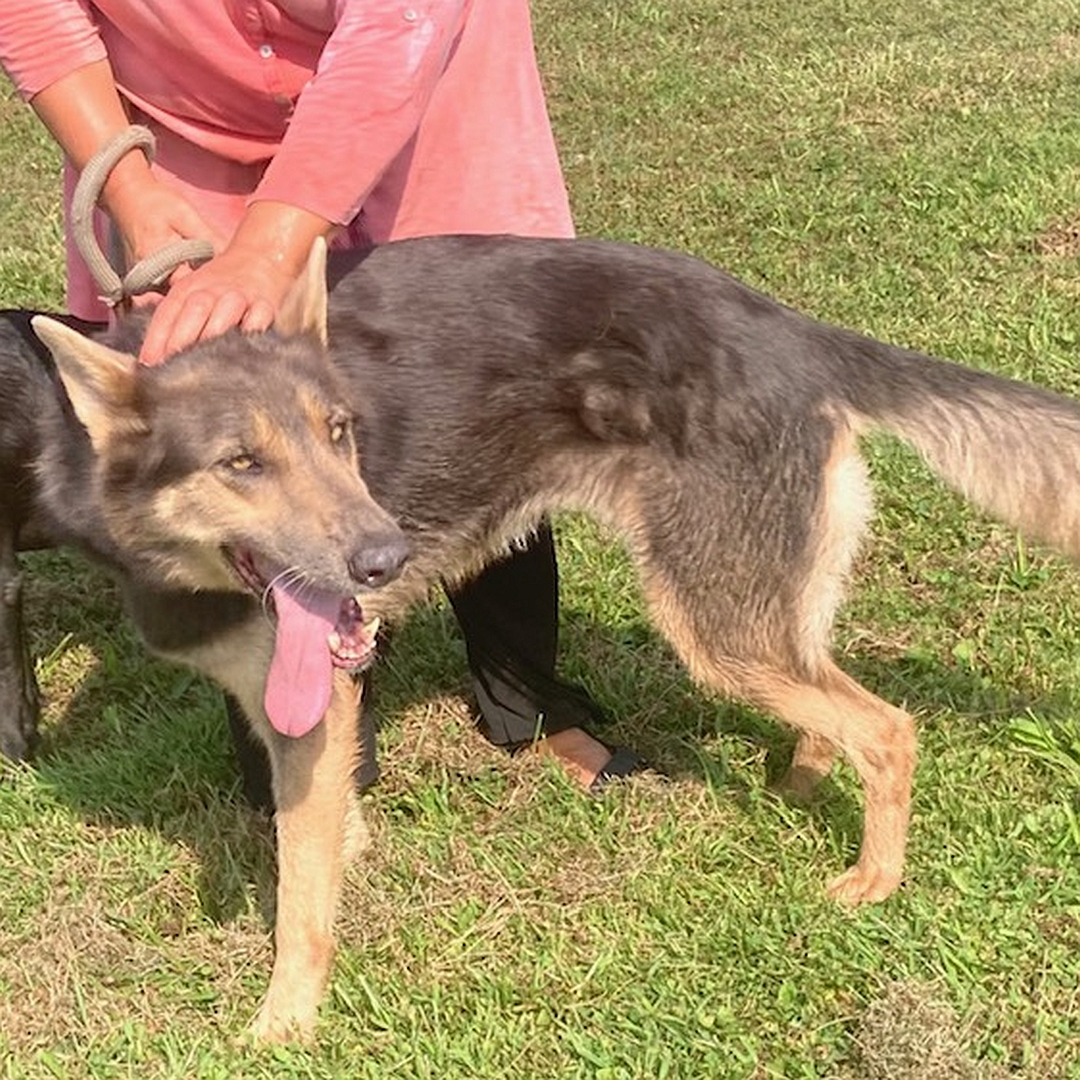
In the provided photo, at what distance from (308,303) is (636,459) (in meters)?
0.92

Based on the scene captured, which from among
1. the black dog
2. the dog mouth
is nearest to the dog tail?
the dog mouth

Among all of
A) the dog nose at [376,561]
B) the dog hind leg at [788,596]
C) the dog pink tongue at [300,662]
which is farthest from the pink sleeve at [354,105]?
the dog hind leg at [788,596]

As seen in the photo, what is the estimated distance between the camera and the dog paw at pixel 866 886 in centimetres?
376

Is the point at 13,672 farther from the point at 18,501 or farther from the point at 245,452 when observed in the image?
the point at 245,452

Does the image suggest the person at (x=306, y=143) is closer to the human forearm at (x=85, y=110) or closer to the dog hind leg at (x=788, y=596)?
the human forearm at (x=85, y=110)

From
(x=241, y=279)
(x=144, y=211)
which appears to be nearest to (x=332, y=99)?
(x=241, y=279)

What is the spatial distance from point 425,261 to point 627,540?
837 millimetres

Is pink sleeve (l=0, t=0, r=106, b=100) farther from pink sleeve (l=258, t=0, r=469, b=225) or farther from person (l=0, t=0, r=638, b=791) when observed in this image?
pink sleeve (l=258, t=0, r=469, b=225)

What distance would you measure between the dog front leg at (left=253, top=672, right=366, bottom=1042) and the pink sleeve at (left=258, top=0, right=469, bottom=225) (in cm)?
118

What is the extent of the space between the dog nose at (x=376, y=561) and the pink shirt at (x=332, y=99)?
0.67 meters

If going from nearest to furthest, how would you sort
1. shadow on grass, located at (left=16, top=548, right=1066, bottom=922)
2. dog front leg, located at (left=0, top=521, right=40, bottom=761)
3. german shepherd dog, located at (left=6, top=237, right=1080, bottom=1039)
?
german shepherd dog, located at (left=6, top=237, right=1080, bottom=1039) → shadow on grass, located at (left=16, top=548, right=1066, bottom=922) → dog front leg, located at (left=0, top=521, right=40, bottom=761)

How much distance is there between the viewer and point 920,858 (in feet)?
12.7

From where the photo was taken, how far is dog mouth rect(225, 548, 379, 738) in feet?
9.89

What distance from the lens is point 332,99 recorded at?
2.93 m
